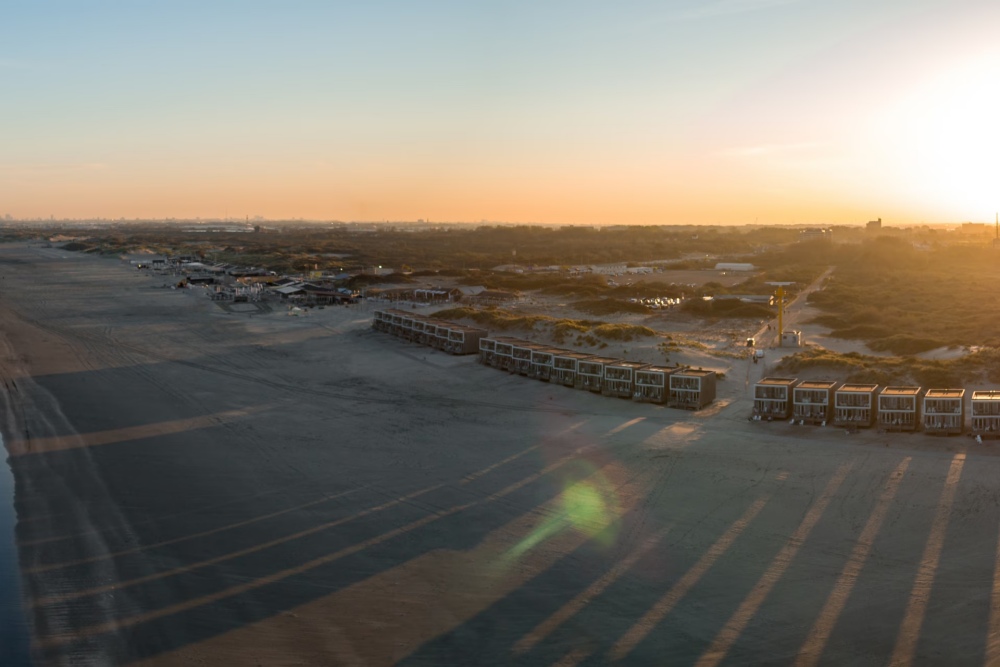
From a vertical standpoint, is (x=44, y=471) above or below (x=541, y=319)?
below

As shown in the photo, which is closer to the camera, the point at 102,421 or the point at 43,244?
the point at 102,421

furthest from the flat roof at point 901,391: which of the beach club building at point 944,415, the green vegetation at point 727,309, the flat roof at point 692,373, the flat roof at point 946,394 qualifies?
the green vegetation at point 727,309

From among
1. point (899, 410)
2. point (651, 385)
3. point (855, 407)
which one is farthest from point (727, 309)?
point (899, 410)

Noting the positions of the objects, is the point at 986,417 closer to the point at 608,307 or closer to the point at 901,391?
the point at 901,391

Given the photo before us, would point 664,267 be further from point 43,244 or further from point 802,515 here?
point 43,244

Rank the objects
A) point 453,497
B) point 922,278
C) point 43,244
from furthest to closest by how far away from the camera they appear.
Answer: point 43,244 → point 922,278 → point 453,497

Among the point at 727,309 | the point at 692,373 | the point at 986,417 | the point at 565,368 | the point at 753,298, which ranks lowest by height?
the point at 565,368

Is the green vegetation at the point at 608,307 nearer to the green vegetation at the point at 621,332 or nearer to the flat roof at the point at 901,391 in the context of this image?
the green vegetation at the point at 621,332

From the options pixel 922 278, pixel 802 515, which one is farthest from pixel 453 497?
pixel 922 278
